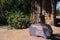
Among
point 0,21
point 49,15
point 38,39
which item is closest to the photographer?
point 38,39

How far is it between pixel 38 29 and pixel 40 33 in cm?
24

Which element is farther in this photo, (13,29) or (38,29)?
(13,29)

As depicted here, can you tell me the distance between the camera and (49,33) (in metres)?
11.3

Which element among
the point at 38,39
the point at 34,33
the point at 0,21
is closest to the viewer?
the point at 38,39

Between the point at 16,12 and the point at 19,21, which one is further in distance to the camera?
the point at 16,12

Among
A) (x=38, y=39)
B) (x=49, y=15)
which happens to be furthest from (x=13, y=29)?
(x=38, y=39)

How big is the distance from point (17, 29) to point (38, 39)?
3.88 meters

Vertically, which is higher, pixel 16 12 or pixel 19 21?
pixel 16 12

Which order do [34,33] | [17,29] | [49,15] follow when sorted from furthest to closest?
[49,15] → [17,29] → [34,33]

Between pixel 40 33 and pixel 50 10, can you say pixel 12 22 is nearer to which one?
pixel 50 10

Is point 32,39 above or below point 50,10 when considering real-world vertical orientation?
below

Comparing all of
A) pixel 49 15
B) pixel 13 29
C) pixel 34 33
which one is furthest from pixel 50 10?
pixel 34 33

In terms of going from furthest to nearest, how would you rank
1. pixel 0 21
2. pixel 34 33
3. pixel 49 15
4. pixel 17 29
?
pixel 0 21
pixel 49 15
pixel 17 29
pixel 34 33

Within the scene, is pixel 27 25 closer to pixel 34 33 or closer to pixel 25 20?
pixel 25 20
